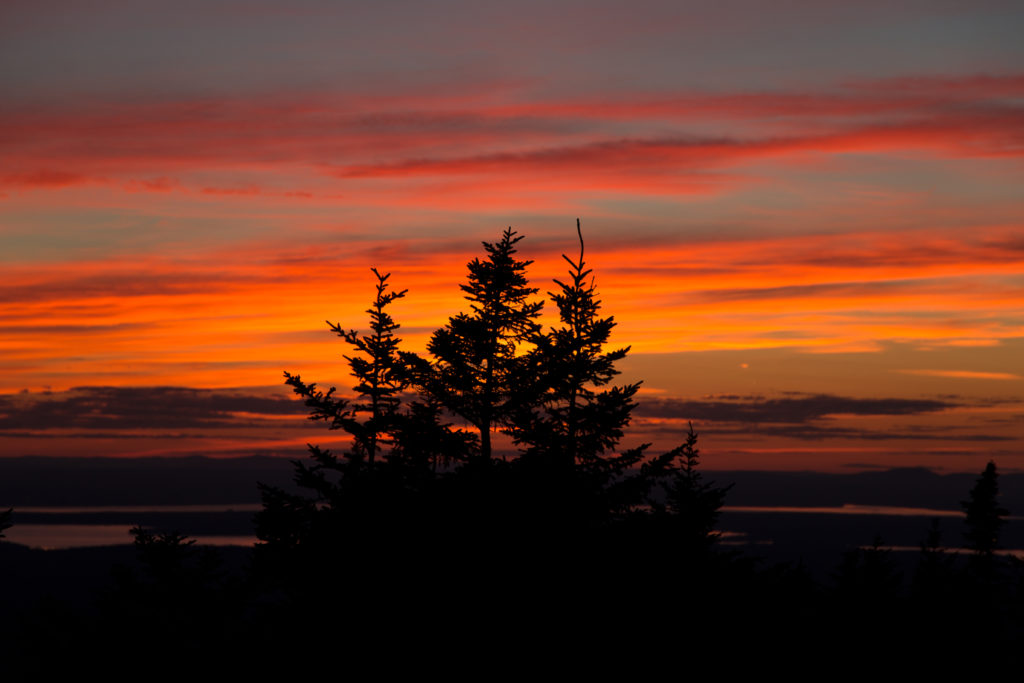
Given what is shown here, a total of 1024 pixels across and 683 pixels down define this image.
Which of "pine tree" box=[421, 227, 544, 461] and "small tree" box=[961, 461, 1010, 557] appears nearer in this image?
"pine tree" box=[421, 227, 544, 461]

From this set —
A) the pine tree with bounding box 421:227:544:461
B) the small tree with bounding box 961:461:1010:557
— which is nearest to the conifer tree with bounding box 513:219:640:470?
the pine tree with bounding box 421:227:544:461

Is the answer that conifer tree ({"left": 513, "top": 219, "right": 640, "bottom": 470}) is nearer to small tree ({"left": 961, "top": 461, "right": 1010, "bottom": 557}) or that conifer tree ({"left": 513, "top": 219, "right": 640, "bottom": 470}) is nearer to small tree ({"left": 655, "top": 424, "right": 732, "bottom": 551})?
small tree ({"left": 655, "top": 424, "right": 732, "bottom": 551})

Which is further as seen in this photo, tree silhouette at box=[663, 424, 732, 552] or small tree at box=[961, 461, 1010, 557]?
small tree at box=[961, 461, 1010, 557]

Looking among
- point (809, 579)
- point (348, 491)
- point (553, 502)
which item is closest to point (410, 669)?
point (553, 502)

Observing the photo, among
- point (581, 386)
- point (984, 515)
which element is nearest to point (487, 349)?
point (581, 386)

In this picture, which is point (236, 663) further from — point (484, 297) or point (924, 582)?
point (484, 297)

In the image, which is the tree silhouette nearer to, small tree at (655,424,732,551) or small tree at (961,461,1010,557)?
small tree at (655,424,732,551)

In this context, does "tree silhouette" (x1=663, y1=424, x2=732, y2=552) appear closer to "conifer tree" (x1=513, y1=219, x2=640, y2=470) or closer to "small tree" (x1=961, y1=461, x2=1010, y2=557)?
"conifer tree" (x1=513, y1=219, x2=640, y2=470)

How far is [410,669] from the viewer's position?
14383 mm

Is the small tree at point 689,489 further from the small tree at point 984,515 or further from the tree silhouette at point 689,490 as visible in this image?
the small tree at point 984,515

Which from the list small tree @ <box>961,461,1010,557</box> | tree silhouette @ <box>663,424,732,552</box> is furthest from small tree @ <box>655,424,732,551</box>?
small tree @ <box>961,461,1010,557</box>

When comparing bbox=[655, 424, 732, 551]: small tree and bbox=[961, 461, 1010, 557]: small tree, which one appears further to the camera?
bbox=[961, 461, 1010, 557]: small tree

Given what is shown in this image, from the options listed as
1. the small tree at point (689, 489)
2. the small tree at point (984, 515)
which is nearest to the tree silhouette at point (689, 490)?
the small tree at point (689, 489)

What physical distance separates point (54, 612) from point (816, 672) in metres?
12.2
